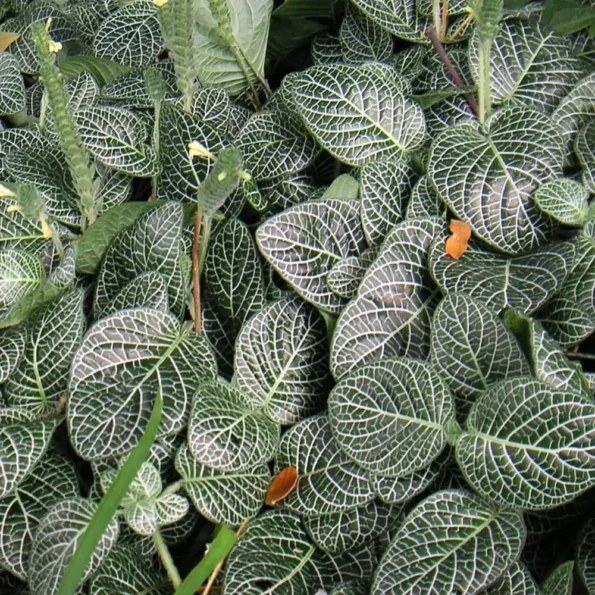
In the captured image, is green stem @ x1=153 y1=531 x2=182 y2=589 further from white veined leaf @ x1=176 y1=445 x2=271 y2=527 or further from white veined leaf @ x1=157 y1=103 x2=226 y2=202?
white veined leaf @ x1=157 y1=103 x2=226 y2=202

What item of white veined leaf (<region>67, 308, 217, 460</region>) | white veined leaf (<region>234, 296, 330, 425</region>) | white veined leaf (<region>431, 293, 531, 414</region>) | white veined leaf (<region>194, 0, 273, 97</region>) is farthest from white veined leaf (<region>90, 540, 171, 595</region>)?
white veined leaf (<region>194, 0, 273, 97</region>)

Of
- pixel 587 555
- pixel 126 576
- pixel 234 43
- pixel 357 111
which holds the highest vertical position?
pixel 234 43

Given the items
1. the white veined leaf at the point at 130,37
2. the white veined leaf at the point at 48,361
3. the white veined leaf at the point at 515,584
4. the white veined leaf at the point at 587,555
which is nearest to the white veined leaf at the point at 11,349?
the white veined leaf at the point at 48,361

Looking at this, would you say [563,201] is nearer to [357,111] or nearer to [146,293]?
[357,111]

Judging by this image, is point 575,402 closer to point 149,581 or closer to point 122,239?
point 149,581

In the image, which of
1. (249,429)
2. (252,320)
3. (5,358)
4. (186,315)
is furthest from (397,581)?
(5,358)

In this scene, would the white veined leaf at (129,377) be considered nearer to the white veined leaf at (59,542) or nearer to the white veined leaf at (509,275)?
the white veined leaf at (59,542)

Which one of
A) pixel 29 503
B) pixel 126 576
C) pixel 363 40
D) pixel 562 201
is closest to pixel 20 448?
pixel 29 503
